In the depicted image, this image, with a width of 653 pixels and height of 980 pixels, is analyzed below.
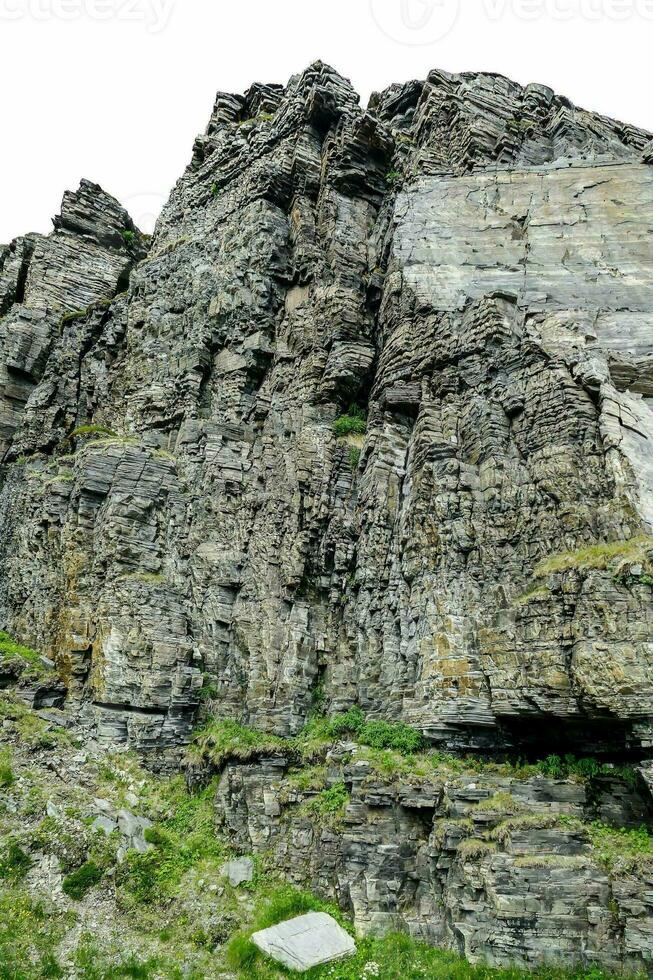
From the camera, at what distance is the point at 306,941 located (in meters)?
12.3

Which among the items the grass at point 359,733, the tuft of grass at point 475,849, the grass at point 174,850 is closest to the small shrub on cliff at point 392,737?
the grass at point 359,733

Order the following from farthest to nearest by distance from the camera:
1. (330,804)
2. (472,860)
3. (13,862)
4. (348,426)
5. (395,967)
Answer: (348,426) < (330,804) < (13,862) < (472,860) < (395,967)

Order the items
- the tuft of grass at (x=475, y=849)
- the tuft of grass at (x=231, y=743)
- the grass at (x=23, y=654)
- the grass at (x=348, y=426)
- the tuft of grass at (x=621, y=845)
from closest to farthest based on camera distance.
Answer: the tuft of grass at (x=621, y=845) → the tuft of grass at (x=475, y=849) → the tuft of grass at (x=231, y=743) → the grass at (x=23, y=654) → the grass at (x=348, y=426)

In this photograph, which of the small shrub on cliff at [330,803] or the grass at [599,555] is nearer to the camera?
the grass at [599,555]

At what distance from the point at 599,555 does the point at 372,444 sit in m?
8.58

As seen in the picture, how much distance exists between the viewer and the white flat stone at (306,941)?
12.0m

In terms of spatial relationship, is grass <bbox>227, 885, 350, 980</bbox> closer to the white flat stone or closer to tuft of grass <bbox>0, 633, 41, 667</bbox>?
the white flat stone

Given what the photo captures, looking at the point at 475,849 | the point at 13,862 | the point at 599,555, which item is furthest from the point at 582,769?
the point at 13,862

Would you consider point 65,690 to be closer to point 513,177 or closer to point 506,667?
point 506,667

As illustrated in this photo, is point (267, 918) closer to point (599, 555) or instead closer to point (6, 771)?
point (6, 771)

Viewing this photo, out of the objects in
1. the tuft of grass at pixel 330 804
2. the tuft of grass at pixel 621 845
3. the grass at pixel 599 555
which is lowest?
the tuft of grass at pixel 330 804

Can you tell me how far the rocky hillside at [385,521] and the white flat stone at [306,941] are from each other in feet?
2.05

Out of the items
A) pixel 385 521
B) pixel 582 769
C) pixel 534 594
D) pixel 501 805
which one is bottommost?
pixel 501 805

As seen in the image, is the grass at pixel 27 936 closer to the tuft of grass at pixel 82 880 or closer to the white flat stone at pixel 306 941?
the tuft of grass at pixel 82 880
